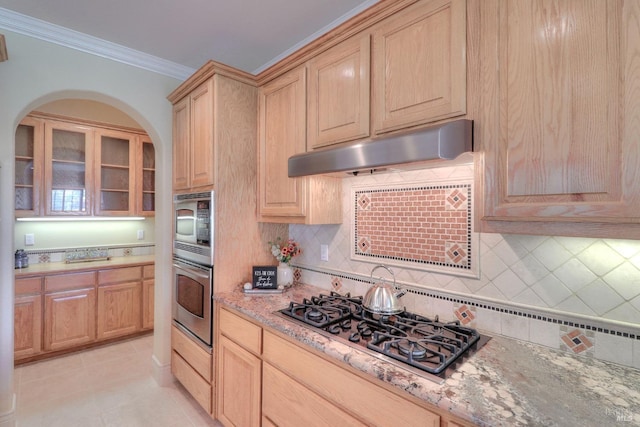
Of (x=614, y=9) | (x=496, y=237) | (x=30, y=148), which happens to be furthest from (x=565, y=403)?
(x=30, y=148)

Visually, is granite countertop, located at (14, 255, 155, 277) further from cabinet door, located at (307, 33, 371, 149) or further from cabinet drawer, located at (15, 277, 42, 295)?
cabinet door, located at (307, 33, 371, 149)

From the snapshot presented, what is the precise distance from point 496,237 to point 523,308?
1.06 ft

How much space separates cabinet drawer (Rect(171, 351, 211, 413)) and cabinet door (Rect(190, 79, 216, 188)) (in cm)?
139

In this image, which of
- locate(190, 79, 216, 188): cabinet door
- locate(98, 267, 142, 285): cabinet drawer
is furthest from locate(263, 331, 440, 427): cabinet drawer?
locate(98, 267, 142, 285): cabinet drawer

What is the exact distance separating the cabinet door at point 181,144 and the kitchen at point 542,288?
1.69 metres

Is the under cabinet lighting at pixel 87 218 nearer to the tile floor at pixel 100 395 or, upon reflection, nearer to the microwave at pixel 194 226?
the tile floor at pixel 100 395

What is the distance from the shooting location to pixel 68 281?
3.01 metres

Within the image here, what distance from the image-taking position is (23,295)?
2791mm

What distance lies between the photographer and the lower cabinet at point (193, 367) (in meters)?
2.10

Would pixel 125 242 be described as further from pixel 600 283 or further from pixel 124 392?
pixel 600 283

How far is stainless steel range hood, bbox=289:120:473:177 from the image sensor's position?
3.76 feet

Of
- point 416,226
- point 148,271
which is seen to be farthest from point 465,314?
point 148,271

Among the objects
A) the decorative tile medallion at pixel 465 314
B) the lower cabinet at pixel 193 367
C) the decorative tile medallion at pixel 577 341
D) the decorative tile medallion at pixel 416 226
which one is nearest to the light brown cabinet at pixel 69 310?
the lower cabinet at pixel 193 367

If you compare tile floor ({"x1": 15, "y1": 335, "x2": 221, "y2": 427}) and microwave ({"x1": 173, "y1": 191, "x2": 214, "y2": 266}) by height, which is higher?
microwave ({"x1": 173, "y1": 191, "x2": 214, "y2": 266})
